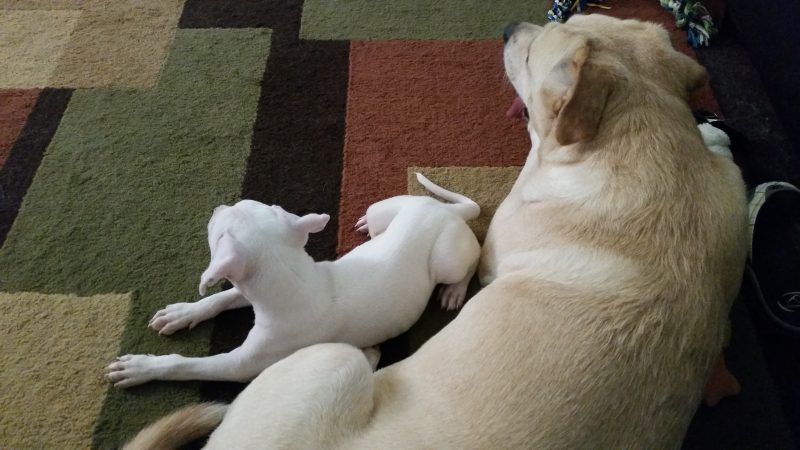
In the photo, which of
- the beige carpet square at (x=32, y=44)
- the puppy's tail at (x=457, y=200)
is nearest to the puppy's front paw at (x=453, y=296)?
the puppy's tail at (x=457, y=200)

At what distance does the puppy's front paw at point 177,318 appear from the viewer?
205 centimetres

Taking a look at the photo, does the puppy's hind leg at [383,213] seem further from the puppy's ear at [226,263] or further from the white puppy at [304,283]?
the puppy's ear at [226,263]

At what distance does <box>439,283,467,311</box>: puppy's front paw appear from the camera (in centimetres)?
210

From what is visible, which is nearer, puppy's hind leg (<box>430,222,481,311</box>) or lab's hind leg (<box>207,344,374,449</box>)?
lab's hind leg (<box>207,344,374,449</box>)

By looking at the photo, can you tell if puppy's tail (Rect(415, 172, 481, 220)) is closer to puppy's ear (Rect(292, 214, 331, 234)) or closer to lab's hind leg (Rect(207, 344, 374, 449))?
puppy's ear (Rect(292, 214, 331, 234))

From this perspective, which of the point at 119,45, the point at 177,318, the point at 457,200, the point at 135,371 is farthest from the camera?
the point at 119,45

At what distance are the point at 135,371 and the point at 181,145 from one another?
41.5 inches

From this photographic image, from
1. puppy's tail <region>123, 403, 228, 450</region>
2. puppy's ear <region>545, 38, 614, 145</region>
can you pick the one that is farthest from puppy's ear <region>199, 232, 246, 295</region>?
puppy's ear <region>545, 38, 614, 145</region>

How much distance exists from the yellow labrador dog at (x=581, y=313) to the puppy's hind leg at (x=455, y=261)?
0.18 meters

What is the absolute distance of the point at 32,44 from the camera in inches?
119

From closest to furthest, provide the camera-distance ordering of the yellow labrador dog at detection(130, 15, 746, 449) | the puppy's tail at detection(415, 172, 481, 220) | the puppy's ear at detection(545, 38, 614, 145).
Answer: the yellow labrador dog at detection(130, 15, 746, 449)
the puppy's ear at detection(545, 38, 614, 145)
the puppy's tail at detection(415, 172, 481, 220)

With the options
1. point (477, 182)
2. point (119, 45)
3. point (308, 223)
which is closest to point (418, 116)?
point (477, 182)

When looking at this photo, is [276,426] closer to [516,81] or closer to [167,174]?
[516,81]

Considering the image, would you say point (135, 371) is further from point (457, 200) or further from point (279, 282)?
point (457, 200)
